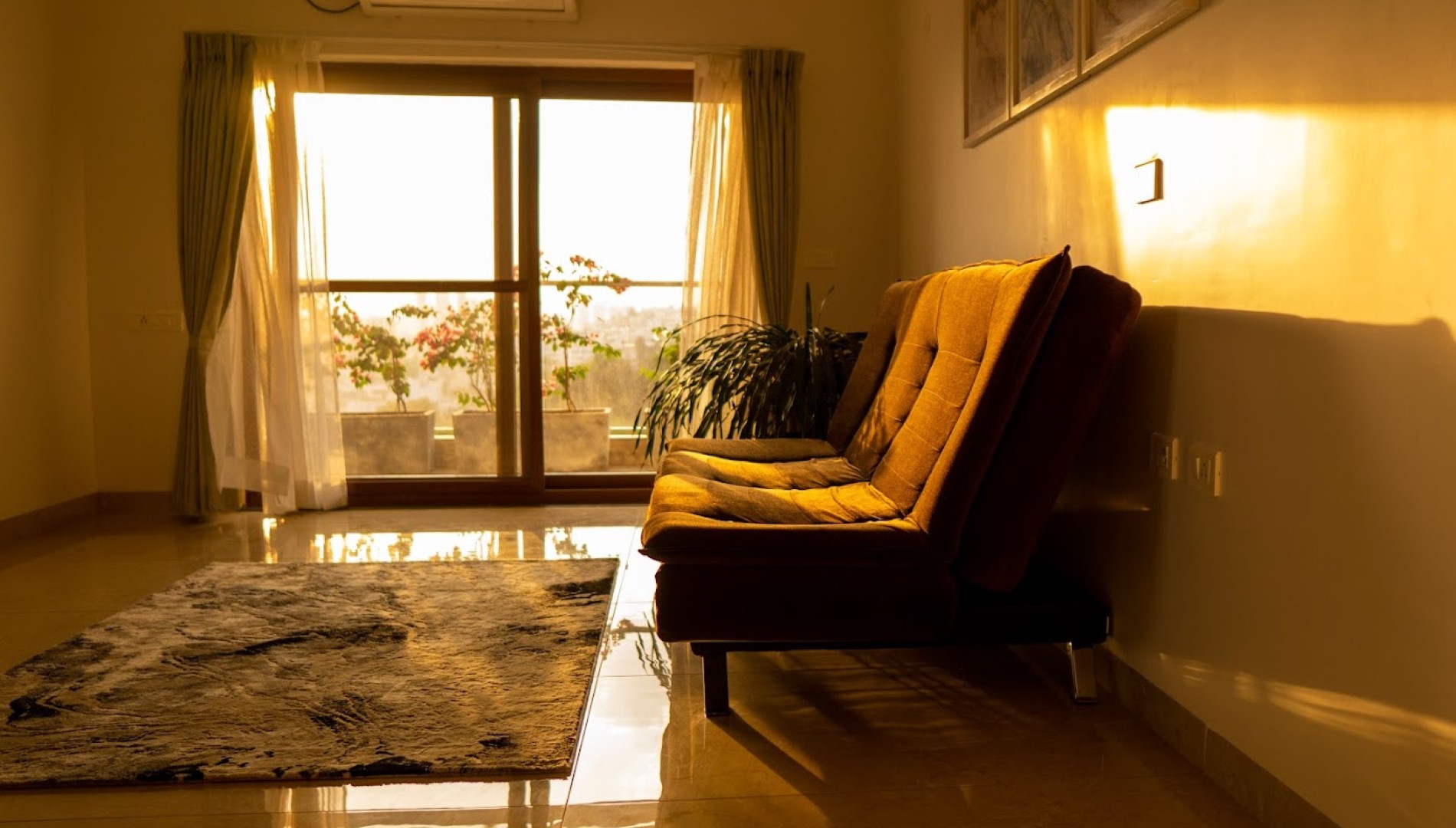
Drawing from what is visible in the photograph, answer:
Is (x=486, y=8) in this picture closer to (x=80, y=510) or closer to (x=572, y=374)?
(x=572, y=374)

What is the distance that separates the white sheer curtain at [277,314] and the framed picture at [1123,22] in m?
3.51

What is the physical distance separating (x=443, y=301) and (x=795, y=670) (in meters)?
3.12

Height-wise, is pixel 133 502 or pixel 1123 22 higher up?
pixel 1123 22

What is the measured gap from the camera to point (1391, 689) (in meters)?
1.65

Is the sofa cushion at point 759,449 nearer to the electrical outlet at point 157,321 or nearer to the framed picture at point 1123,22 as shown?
the framed picture at point 1123,22

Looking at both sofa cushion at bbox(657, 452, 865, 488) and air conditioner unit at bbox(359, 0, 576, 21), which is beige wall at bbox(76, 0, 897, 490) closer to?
air conditioner unit at bbox(359, 0, 576, 21)

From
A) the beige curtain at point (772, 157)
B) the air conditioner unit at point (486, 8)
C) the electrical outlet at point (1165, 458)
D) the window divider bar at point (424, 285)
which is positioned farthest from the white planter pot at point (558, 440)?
the electrical outlet at point (1165, 458)

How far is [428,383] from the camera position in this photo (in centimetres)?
532

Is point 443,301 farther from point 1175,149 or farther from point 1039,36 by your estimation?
point 1175,149

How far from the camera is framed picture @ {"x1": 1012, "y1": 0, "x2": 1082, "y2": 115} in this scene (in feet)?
9.58

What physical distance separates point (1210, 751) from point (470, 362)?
3.94 meters

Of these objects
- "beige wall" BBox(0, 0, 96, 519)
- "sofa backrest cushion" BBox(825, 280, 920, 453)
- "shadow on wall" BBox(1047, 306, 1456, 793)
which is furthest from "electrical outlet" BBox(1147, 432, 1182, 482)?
"beige wall" BBox(0, 0, 96, 519)

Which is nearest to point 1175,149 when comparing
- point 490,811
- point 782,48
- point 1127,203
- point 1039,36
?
point 1127,203

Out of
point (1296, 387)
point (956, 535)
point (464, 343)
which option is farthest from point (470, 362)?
point (1296, 387)
